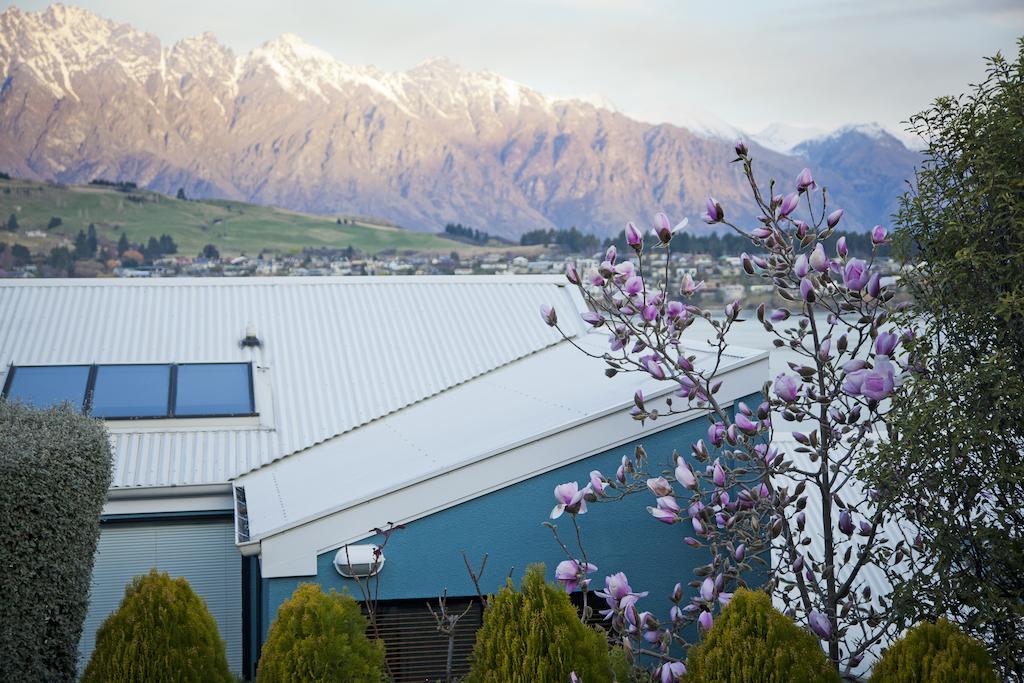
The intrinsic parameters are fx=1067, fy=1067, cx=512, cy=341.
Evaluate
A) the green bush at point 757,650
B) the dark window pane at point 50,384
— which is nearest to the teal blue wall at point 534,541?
the green bush at point 757,650

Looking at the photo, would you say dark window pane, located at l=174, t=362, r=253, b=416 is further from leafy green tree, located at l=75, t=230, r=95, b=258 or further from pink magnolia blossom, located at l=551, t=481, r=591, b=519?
leafy green tree, located at l=75, t=230, r=95, b=258

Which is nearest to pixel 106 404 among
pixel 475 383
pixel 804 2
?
pixel 475 383

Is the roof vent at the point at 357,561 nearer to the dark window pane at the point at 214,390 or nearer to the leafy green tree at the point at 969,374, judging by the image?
the leafy green tree at the point at 969,374

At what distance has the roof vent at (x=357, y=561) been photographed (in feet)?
21.4

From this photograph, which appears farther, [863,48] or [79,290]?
[863,48]

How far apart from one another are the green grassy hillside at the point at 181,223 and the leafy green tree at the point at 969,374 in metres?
35.7

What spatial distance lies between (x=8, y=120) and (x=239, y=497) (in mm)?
75022

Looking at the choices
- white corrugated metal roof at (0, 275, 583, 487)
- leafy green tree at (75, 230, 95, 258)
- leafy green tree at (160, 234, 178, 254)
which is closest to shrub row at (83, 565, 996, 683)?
white corrugated metal roof at (0, 275, 583, 487)

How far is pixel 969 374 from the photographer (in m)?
4.64

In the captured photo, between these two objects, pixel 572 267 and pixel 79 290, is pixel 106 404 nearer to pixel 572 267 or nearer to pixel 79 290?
pixel 79 290

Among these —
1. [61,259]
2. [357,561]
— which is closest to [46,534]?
[357,561]

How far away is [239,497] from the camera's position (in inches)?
316

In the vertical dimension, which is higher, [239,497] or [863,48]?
[863,48]

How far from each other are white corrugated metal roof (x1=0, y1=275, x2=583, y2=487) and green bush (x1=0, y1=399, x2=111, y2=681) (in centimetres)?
267
